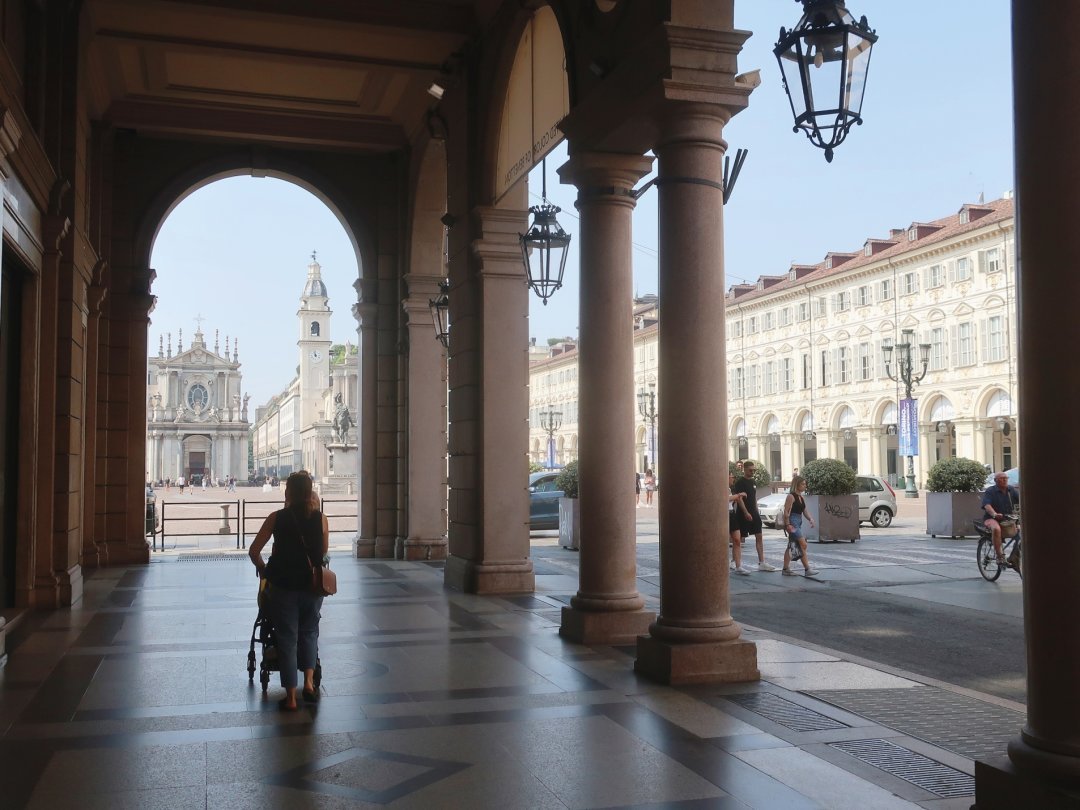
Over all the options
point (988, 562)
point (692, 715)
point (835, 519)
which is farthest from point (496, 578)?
point (835, 519)

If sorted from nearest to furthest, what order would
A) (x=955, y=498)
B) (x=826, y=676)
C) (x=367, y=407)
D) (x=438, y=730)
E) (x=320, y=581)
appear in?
(x=438, y=730), (x=320, y=581), (x=826, y=676), (x=367, y=407), (x=955, y=498)

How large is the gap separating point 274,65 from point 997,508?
11.8 m

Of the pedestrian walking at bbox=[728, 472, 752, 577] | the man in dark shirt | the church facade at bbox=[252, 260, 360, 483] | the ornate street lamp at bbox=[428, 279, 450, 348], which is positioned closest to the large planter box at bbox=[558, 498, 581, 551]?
the man in dark shirt

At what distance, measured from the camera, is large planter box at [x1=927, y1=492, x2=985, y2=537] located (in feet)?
76.7

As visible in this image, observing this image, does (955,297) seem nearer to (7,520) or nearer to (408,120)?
(408,120)

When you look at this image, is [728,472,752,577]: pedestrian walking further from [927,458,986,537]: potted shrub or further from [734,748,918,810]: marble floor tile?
[734,748,918,810]: marble floor tile

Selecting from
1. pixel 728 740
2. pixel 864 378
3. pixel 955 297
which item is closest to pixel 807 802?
pixel 728 740

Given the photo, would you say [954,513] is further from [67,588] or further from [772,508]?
[67,588]

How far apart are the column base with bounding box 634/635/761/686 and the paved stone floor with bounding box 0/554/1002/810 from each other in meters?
0.15

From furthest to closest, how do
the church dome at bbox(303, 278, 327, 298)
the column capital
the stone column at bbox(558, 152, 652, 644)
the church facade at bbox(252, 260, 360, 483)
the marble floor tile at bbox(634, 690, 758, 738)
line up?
the church dome at bbox(303, 278, 327, 298)
the church facade at bbox(252, 260, 360, 483)
the stone column at bbox(558, 152, 652, 644)
the column capital
the marble floor tile at bbox(634, 690, 758, 738)

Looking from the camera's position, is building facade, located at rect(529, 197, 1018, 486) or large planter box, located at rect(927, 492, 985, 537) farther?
building facade, located at rect(529, 197, 1018, 486)

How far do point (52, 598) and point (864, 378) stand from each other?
5298cm

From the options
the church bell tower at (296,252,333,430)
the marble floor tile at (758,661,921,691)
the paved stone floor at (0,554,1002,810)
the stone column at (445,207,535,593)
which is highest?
the church bell tower at (296,252,333,430)

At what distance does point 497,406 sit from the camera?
481 inches
